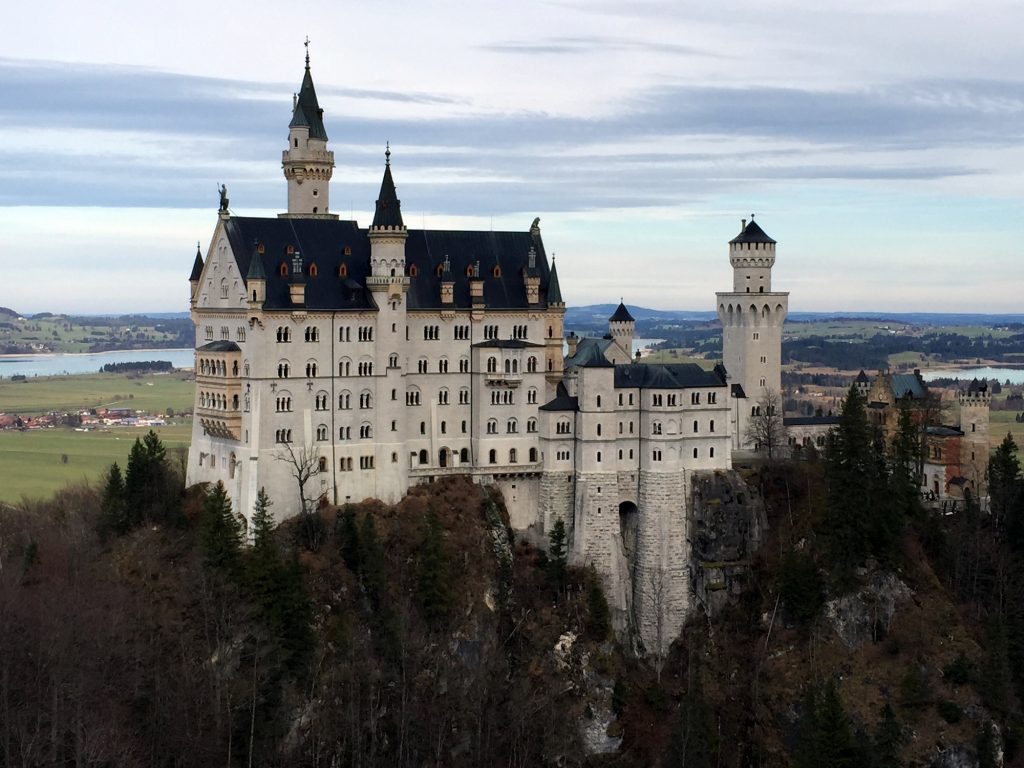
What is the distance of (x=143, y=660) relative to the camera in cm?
8506

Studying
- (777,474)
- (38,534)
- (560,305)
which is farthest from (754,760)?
(38,534)

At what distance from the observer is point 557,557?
100938mm

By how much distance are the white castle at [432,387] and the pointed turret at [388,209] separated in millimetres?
128

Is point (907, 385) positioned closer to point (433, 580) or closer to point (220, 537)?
point (433, 580)

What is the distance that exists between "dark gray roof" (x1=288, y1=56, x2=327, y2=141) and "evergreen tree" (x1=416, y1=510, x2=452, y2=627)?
29691 millimetres

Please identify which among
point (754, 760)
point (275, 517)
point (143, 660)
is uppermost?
point (275, 517)

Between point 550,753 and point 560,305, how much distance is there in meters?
29.9

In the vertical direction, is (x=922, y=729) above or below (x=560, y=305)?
below

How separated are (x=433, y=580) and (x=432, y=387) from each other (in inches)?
577

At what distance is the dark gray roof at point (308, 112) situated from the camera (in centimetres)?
10575

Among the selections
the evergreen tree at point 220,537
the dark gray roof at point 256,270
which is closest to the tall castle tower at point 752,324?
the dark gray roof at point 256,270

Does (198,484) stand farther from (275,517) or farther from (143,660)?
(143,660)

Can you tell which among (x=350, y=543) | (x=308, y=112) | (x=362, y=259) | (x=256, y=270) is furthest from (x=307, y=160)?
(x=350, y=543)

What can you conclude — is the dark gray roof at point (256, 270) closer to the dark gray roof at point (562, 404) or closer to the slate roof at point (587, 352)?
the dark gray roof at point (562, 404)
